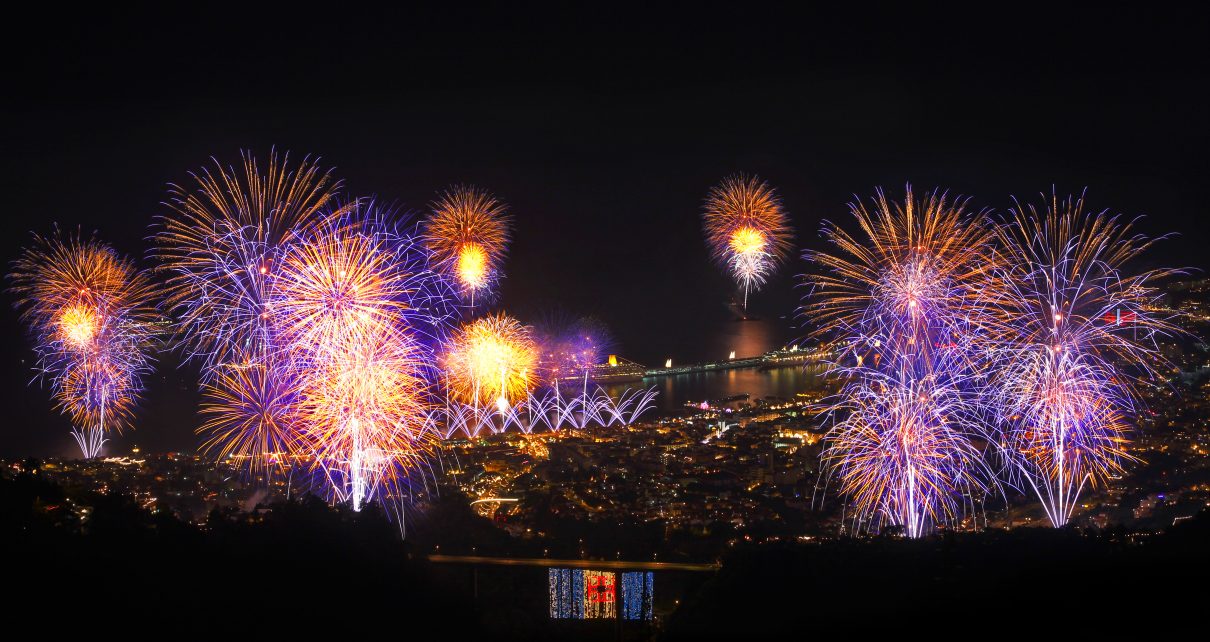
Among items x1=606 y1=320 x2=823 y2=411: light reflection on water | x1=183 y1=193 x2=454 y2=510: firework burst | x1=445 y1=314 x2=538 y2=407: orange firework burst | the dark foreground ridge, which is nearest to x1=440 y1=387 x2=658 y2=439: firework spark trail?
x1=445 y1=314 x2=538 y2=407: orange firework burst

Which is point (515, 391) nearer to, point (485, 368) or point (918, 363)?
point (485, 368)

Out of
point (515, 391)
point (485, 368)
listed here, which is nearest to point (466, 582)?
point (485, 368)

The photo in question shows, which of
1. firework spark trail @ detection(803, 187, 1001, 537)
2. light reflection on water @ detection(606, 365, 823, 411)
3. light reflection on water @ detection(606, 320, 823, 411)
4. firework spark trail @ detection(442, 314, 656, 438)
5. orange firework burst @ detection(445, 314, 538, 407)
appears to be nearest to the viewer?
firework spark trail @ detection(803, 187, 1001, 537)

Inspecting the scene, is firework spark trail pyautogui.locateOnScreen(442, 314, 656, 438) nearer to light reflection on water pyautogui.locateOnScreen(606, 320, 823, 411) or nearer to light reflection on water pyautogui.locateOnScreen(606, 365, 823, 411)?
light reflection on water pyautogui.locateOnScreen(606, 365, 823, 411)

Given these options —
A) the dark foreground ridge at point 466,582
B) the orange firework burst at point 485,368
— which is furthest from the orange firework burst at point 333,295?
the orange firework burst at point 485,368

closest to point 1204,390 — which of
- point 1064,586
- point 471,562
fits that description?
point 1064,586

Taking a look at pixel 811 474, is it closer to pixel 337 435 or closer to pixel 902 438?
pixel 902 438

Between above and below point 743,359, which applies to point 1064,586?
below
